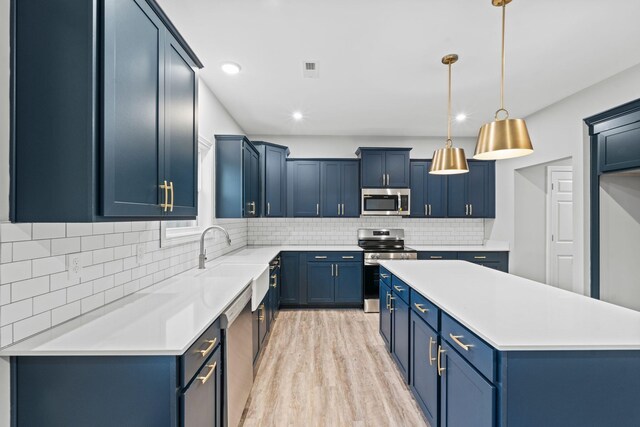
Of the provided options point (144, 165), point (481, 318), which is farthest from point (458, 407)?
point (144, 165)

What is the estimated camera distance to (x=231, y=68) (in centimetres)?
275

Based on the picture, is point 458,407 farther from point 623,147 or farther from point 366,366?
point 623,147

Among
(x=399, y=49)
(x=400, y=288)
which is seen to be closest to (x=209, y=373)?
(x=400, y=288)

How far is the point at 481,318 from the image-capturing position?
56.7 inches

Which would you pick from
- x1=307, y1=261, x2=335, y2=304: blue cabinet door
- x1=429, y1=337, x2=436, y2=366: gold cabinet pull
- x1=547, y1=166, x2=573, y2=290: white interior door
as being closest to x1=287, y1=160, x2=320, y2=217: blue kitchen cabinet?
x1=307, y1=261, x2=335, y2=304: blue cabinet door

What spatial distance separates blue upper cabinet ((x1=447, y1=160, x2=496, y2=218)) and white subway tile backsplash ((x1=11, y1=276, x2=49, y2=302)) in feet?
16.4

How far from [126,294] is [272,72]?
2.16 metres

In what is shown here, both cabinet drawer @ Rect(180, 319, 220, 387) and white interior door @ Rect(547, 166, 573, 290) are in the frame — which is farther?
white interior door @ Rect(547, 166, 573, 290)

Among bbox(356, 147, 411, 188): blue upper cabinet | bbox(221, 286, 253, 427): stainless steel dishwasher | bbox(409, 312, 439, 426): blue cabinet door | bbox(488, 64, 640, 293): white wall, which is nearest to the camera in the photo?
bbox(221, 286, 253, 427): stainless steel dishwasher

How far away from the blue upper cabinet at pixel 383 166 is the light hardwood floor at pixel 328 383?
7.12 feet

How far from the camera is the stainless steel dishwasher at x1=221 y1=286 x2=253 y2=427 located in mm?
1715

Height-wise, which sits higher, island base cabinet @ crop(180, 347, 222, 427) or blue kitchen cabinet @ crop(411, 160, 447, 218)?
blue kitchen cabinet @ crop(411, 160, 447, 218)

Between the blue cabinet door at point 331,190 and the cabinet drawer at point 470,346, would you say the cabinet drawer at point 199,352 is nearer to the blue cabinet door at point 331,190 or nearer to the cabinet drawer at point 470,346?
the cabinet drawer at point 470,346

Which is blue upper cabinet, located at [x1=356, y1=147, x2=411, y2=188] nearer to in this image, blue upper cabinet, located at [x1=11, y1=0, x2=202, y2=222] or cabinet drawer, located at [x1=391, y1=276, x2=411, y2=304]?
cabinet drawer, located at [x1=391, y1=276, x2=411, y2=304]
